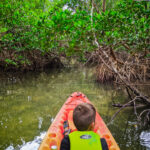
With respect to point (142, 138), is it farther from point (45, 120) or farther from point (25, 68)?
point (25, 68)

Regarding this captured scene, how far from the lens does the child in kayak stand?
125 cm

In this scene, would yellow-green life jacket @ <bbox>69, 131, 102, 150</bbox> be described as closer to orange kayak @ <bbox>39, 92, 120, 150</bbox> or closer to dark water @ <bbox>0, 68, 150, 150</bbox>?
orange kayak @ <bbox>39, 92, 120, 150</bbox>

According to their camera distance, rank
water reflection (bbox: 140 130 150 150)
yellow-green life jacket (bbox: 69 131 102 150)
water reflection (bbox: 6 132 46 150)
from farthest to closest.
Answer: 1. water reflection (bbox: 140 130 150 150)
2. water reflection (bbox: 6 132 46 150)
3. yellow-green life jacket (bbox: 69 131 102 150)

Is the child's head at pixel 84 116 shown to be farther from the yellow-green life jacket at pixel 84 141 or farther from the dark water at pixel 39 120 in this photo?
the dark water at pixel 39 120

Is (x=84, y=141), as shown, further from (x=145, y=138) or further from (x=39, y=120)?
(x=39, y=120)

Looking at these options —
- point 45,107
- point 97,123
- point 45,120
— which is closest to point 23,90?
Result: point 45,107

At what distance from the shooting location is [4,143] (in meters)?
2.35

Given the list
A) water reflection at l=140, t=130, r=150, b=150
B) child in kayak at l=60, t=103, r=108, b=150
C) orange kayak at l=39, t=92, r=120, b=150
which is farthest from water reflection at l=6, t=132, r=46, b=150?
water reflection at l=140, t=130, r=150, b=150

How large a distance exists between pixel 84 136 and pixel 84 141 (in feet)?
0.14

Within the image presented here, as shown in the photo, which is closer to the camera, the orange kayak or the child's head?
the child's head

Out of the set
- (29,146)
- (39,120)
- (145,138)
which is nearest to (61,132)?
(29,146)

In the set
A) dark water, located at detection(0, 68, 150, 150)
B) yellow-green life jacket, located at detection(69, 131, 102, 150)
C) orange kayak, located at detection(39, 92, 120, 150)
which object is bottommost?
dark water, located at detection(0, 68, 150, 150)

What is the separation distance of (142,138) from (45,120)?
189 centimetres

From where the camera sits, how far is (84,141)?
1.25 m
